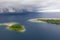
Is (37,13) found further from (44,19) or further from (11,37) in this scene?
(11,37)

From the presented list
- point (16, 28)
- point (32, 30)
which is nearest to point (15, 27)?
point (16, 28)

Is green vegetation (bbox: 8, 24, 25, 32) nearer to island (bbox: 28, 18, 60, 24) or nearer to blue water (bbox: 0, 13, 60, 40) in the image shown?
blue water (bbox: 0, 13, 60, 40)

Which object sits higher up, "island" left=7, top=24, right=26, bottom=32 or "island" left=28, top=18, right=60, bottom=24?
"island" left=28, top=18, right=60, bottom=24

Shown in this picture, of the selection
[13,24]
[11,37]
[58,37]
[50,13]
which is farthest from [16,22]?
[58,37]

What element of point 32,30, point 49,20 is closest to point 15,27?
point 32,30

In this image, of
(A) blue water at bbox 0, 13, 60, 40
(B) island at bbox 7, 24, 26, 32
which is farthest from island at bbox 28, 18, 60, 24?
(B) island at bbox 7, 24, 26, 32

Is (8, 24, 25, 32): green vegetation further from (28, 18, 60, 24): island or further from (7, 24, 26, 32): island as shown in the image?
(28, 18, 60, 24): island

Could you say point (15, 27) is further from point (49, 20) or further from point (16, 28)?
point (49, 20)

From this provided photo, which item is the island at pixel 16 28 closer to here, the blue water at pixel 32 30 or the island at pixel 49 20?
the blue water at pixel 32 30

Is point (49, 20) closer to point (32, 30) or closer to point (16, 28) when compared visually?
point (32, 30)
